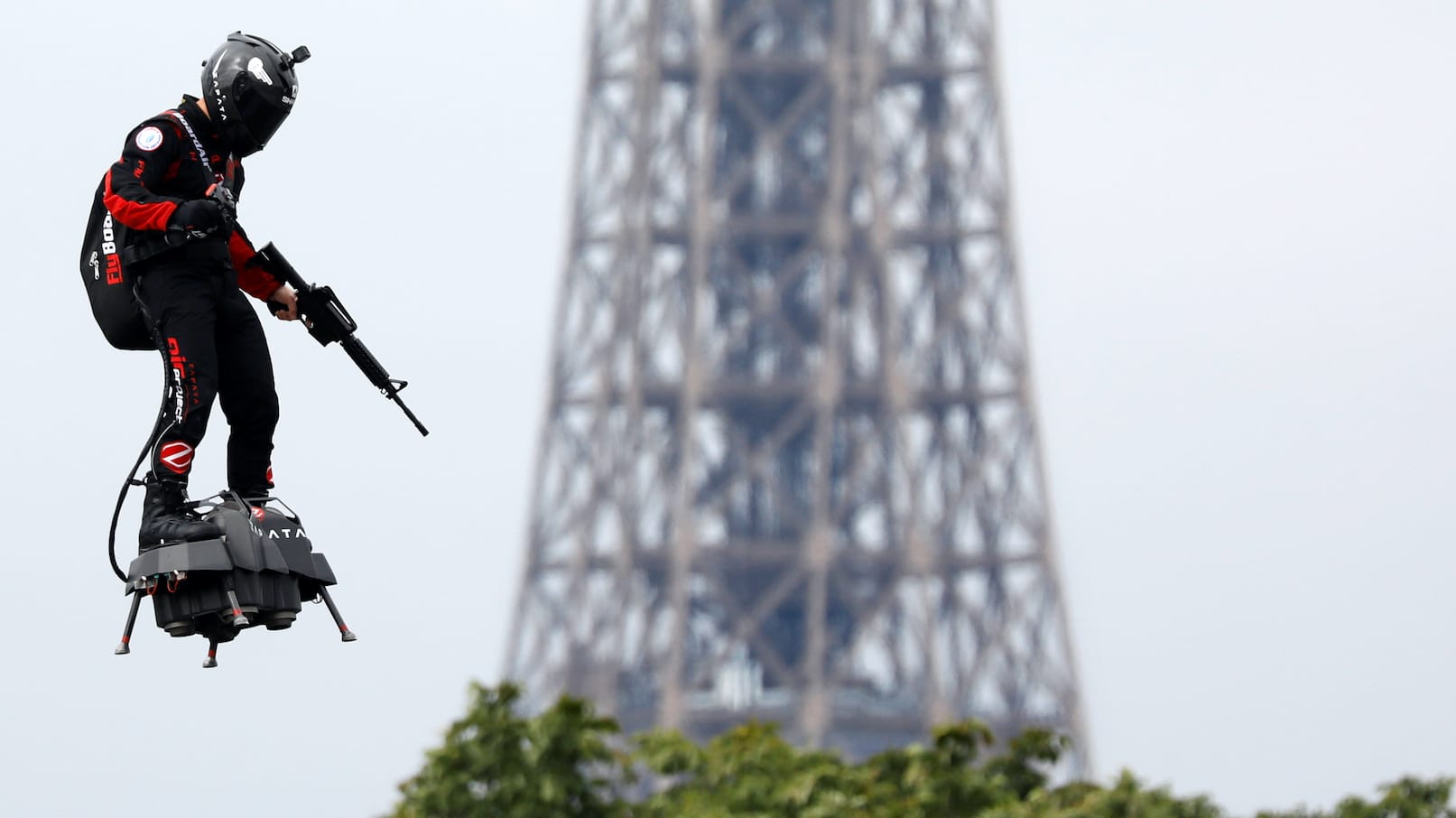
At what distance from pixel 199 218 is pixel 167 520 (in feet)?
3.60

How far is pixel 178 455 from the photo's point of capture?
1268 centimetres

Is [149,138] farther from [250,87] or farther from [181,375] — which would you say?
→ [181,375]

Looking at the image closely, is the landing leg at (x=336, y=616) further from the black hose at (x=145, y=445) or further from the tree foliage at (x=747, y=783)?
the tree foliage at (x=747, y=783)

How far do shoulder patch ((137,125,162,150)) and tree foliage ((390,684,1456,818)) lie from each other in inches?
992

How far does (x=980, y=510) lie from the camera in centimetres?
11144

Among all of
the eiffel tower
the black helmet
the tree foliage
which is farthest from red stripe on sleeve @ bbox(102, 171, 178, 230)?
the eiffel tower

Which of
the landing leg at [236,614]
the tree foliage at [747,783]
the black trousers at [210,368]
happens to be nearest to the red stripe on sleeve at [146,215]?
the black trousers at [210,368]

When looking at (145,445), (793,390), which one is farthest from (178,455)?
(793,390)

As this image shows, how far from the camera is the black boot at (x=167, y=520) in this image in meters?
12.4

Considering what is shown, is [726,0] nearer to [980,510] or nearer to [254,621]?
[980,510]

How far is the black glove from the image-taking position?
12.3 metres

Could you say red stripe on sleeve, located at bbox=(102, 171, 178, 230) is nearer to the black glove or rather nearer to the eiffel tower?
the black glove

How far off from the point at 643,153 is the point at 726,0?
6.24m

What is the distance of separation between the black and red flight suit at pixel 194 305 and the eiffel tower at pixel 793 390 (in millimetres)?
94547
